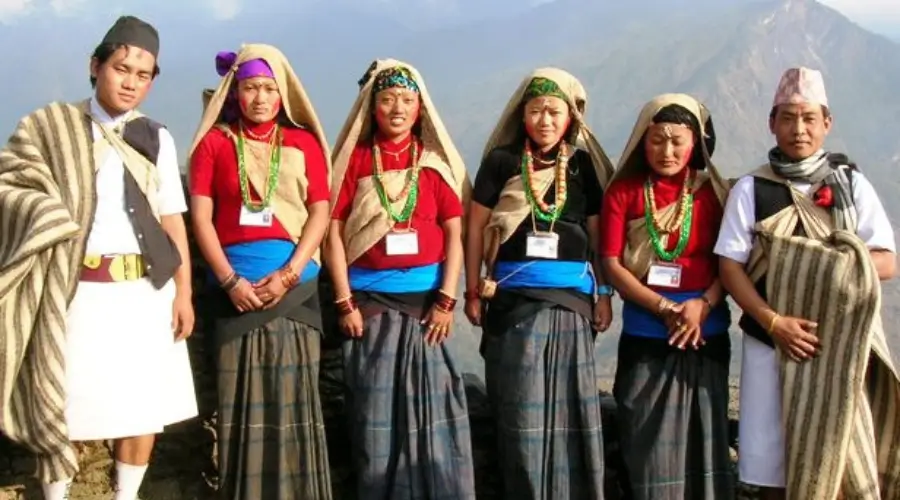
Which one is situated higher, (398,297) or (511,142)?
(511,142)

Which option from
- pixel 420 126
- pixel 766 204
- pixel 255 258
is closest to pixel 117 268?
pixel 255 258

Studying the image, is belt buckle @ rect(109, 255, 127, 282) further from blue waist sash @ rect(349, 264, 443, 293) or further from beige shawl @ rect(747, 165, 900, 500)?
beige shawl @ rect(747, 165, 900, 500)

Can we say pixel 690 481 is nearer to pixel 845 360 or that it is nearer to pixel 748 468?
pixel 748 468

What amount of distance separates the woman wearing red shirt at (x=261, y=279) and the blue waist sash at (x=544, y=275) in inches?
34.5

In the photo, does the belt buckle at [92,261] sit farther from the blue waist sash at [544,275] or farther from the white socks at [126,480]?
the blue waist sash at [544,275]

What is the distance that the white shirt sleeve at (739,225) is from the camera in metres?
3.77

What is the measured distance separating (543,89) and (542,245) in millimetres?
716

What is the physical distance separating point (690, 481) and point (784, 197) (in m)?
1.35

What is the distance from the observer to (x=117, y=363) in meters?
3.32

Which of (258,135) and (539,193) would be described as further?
(539,193)

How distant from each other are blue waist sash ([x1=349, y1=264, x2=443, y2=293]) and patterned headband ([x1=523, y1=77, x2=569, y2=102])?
94 cm

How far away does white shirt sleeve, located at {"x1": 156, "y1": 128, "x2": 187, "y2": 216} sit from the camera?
3.54m

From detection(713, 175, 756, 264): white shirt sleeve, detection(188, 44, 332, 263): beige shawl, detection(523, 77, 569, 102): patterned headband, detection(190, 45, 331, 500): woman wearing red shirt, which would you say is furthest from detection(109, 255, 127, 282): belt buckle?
detection(713, 175, 756, 264): white shirt sleeve

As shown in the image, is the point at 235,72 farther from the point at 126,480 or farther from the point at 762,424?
the point at 762,424
